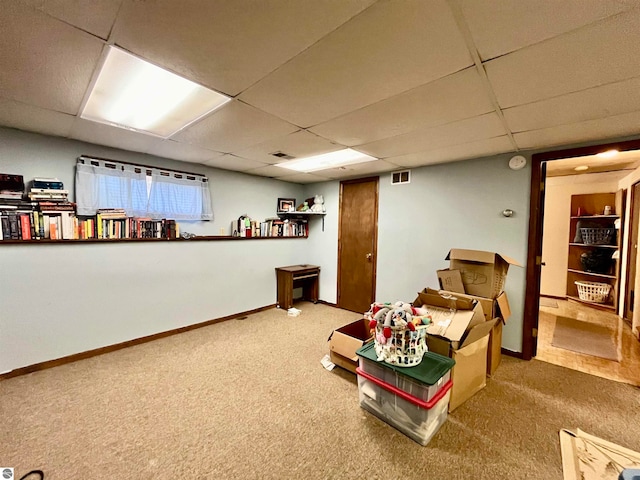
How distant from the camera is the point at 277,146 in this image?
2793mm

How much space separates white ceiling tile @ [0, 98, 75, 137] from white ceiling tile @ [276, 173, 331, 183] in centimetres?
271

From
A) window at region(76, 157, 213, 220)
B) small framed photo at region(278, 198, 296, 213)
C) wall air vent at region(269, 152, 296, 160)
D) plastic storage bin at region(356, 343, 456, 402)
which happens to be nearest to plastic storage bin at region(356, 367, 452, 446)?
plastic storage bin at region(356, 343, 456, 402)

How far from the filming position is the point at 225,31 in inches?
46.1

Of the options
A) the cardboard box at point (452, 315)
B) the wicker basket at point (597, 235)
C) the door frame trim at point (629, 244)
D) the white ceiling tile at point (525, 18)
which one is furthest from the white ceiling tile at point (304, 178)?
the wicker basket at point (597, 235)

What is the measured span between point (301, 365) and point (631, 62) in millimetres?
3068

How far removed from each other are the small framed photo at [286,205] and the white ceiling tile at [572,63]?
357cm

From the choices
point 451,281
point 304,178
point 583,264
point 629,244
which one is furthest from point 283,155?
point 583,264

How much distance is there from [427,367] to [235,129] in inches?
96.3

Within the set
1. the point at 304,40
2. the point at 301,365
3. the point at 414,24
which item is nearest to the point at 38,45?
the point at 304,40

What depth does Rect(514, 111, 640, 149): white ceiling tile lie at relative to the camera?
6.54 feet

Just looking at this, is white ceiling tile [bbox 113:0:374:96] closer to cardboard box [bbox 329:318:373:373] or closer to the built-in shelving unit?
cardboard box [bbox 329:318:373:373]

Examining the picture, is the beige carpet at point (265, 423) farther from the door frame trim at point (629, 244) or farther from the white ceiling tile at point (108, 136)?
the door frame trim at point (629, 244)

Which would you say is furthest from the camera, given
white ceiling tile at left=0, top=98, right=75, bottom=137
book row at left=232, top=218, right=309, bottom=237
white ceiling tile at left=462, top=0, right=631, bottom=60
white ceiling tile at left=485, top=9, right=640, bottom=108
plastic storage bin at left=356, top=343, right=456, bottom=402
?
book row at left=232, top=218, right=309, bottom=237

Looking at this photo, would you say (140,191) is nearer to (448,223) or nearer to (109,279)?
(109,279)
